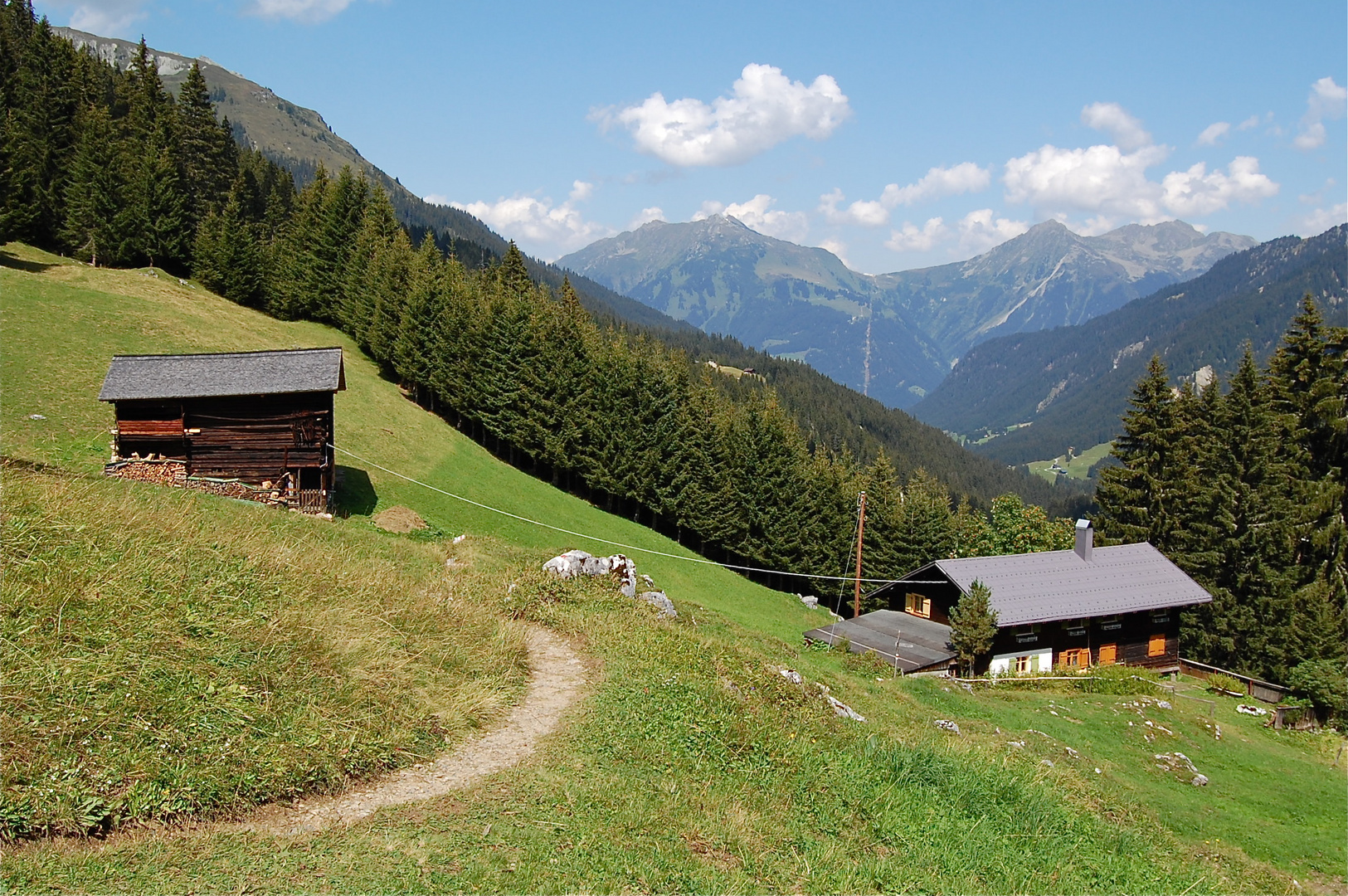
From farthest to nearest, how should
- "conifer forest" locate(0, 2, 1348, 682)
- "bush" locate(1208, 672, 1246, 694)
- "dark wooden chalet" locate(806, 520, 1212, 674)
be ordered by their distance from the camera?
"conifer forest" locate(0, 2, 1348, 682)
"bush" locate(1208, 672, 1246, 694)
"dark wooden chalet" locate(806, 520, 1212, 674)

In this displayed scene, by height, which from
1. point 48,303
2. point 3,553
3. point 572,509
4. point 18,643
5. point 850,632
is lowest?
point 850,632

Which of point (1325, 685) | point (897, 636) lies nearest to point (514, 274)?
point (897, 636)

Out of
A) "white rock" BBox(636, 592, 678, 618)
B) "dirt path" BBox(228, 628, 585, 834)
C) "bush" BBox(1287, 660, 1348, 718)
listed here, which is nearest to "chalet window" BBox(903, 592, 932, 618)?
"bush" BBox(1287, 660, 1348, 718)

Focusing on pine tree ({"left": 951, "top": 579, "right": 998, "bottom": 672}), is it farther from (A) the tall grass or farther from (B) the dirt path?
(A) the tall grass

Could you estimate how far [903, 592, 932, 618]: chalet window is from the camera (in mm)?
47062

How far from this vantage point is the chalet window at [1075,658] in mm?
42812

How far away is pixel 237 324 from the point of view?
60375 millimetres

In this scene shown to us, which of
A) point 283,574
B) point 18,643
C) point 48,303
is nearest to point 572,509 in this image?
point 48,303

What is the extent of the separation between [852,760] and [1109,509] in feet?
169

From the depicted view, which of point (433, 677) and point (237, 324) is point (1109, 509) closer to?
point (433, 677)

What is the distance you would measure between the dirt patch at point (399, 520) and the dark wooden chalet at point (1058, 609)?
20373mm

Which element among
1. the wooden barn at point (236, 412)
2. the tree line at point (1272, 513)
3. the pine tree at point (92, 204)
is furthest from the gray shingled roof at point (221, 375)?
the tree line at point (1272, 513)

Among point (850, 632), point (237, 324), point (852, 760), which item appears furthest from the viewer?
point (237, 324)

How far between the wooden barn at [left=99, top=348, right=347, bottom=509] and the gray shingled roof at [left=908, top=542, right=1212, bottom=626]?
1337 inches
